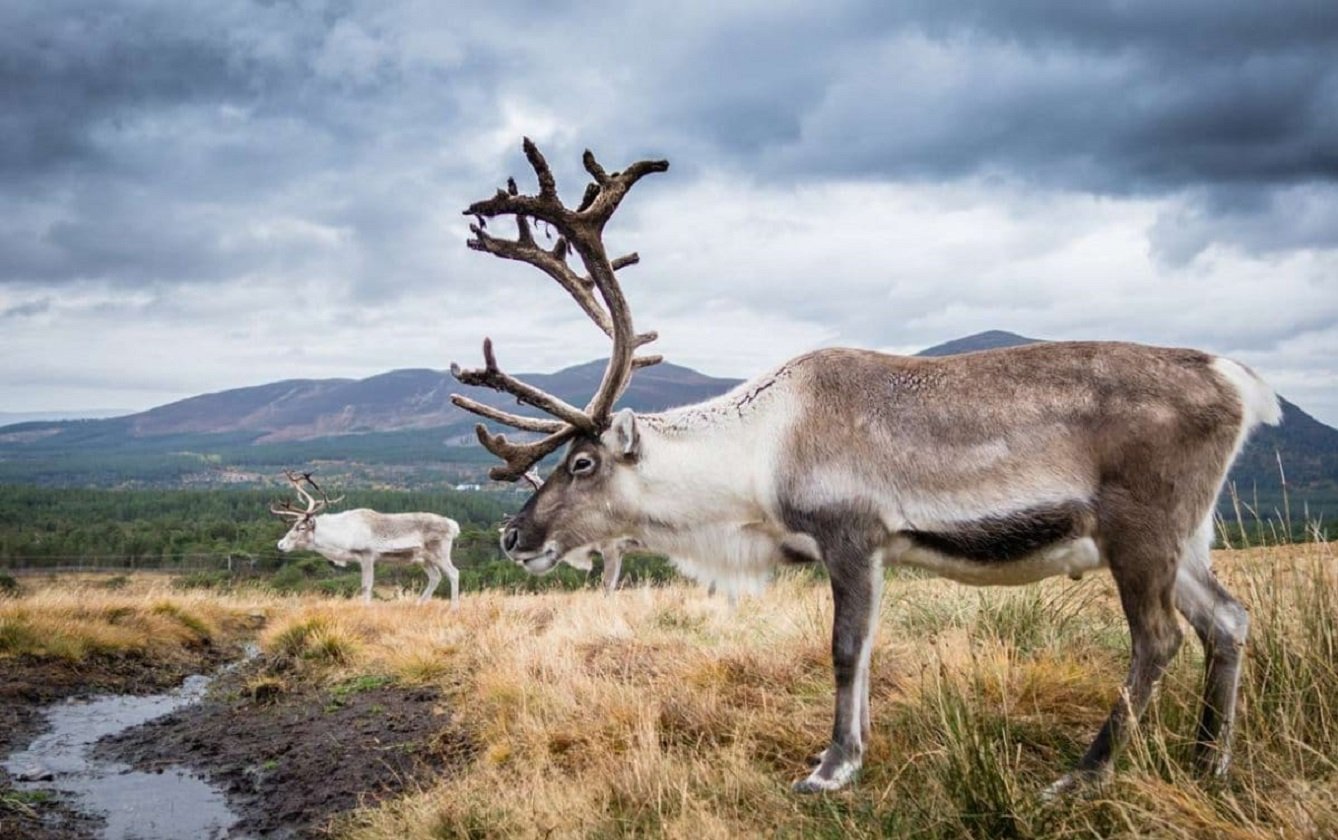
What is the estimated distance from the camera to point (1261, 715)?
4805 mm

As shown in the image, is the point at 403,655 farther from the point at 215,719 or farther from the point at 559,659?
the point at 559,659

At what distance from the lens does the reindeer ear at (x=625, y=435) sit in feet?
20.2

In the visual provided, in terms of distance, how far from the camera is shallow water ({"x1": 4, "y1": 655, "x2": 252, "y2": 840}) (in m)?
6.51

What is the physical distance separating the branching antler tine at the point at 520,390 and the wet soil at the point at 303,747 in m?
2.59

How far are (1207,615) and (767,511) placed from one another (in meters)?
2.41

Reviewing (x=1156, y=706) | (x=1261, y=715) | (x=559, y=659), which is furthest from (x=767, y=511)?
(x=559, y=659)

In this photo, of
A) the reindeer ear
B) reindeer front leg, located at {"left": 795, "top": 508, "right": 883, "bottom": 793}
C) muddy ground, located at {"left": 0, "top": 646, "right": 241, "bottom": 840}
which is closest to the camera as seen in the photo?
reindeer front leg, located at {"left": 795, "top": 508, "right": 883, "bottom": 793}

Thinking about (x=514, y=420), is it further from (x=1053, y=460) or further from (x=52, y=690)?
(x=52, y=690)

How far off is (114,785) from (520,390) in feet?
15.0

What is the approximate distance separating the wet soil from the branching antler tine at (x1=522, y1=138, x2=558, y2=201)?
13.5ft

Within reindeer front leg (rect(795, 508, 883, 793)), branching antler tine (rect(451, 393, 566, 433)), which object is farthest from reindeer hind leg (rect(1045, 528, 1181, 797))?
branching antler tine (rect(451, 393, 566, 433))

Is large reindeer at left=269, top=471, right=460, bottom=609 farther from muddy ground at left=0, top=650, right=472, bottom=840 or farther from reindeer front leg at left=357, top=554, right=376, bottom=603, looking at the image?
muddy ground at left=0, top=650, right=472, bottom=840

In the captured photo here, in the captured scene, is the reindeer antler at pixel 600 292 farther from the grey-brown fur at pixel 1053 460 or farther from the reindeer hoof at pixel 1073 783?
the reindeer hoof at pixel 1073 783

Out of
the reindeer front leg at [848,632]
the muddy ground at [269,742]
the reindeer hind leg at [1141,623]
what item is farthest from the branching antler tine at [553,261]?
the reindeer hind leg at [1141,623]
